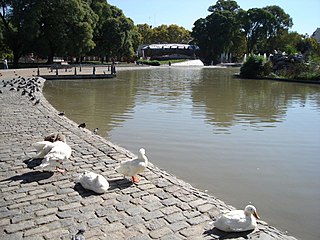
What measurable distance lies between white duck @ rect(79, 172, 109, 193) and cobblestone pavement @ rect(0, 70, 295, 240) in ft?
0.32

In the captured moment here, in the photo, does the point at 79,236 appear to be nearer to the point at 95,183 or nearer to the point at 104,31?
the point at 95,183

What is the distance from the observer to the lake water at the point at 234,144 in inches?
234

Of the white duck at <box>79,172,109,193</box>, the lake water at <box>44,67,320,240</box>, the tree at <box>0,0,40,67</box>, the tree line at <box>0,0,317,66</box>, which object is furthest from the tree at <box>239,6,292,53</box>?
the white duck at <box>79,172,109,193</box>

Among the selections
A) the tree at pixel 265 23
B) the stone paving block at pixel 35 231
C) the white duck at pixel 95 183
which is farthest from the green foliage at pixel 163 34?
the stone paving block at pixel 35 231

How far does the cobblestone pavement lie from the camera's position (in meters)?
4.02

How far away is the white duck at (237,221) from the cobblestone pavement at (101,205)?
76mm

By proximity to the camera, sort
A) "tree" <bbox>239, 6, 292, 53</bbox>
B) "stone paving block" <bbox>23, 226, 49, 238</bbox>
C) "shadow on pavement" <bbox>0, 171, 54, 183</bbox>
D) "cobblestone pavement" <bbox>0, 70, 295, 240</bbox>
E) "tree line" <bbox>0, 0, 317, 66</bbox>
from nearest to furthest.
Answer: "stone paving block" <bbox>23, 226, 49, 238</bbox>, "cobblestone pavement" <bbox>0, 70, 295, 240</bbox>, "shadow on pavement" <bbox>0, 171, 54, 183</bbox>, "tree line" <bbox>0, 0, 317, 66</bbox>, "tree" <bbox>239, 6, 292, 53</bbox>

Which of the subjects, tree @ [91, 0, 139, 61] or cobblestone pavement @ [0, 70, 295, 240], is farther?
tree @ [91, 0, 139, 61]

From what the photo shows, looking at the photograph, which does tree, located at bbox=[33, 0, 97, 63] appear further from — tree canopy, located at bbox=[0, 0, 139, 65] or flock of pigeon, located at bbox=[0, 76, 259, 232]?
flock of pigeon, located at bbox=[0, 76, 259, 232]

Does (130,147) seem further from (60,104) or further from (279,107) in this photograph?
(279,107)

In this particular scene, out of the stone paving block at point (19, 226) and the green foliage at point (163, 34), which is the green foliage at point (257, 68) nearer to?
the stone paving block at point (19, 226)

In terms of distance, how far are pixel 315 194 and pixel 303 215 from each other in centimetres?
101

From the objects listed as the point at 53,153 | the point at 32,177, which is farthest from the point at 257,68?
the point at 32,177

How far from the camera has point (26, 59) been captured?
67000 mm
